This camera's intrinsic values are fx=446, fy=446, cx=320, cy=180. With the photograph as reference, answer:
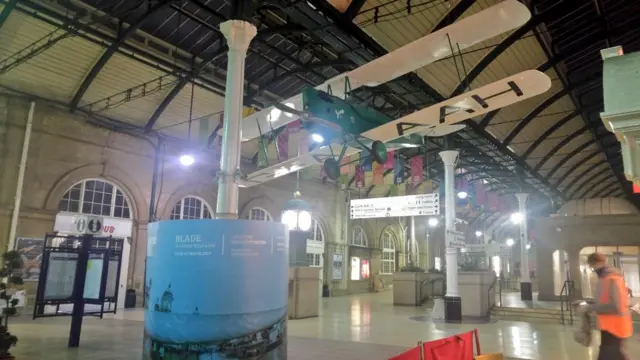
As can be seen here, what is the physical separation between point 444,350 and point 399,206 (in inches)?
374

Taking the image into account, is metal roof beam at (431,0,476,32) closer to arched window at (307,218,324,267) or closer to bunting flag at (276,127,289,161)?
bunting flag at (276,127,289,161)

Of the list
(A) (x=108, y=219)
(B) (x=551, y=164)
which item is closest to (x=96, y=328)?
(A) (x=108, y=219)

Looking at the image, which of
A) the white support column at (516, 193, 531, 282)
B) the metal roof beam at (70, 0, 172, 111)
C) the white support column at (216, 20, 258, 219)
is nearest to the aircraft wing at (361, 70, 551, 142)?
the white support column at (216, 20, 258, 219)

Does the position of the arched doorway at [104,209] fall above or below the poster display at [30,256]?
above

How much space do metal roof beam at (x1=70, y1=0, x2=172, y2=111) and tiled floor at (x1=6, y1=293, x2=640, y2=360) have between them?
20.5 feet

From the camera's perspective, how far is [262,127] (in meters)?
10.0

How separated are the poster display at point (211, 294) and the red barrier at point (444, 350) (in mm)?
1830

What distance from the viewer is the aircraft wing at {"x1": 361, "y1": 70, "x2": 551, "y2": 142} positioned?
7035 mm

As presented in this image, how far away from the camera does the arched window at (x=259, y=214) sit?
1920 cm

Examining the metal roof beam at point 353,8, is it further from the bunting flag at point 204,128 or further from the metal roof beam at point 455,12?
the bunting flag at point 204,128

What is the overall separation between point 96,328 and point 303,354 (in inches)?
203

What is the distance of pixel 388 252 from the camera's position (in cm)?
2848

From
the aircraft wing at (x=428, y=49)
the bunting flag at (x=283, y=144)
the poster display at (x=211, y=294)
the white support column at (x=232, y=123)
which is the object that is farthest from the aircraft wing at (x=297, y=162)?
the poster display at (x=211, y=294)

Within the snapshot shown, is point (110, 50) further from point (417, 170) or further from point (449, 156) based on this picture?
point (449, 156)
